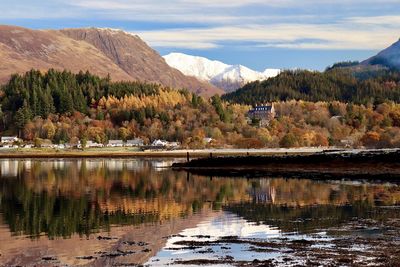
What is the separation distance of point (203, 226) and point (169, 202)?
16.4 m

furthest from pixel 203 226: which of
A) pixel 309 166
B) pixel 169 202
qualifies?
pixel 309 166

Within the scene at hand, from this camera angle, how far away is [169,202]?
5828cm

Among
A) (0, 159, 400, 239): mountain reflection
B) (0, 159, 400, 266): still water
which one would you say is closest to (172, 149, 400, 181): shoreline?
(0, 159, 400, 239): mountain reflection

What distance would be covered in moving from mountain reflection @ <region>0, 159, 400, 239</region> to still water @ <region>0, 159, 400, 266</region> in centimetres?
8

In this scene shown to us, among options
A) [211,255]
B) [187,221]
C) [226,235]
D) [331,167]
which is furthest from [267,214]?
[331,167]

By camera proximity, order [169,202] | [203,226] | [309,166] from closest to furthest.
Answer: [203,226]
[169,202]
[309,166]

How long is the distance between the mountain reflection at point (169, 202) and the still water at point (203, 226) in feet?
0.26


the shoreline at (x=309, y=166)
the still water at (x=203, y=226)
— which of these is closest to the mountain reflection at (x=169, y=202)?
the still water at (x=203, y=226)

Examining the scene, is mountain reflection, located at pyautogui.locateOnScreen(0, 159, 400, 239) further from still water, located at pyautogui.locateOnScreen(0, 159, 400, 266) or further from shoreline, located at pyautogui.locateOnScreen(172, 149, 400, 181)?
shoreline, located at pyautogui.locateOnScreen(172, 149, 400, 181)

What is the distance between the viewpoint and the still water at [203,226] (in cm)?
3138

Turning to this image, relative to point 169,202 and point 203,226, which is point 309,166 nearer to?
point 169,202

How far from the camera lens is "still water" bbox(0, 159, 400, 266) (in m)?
31.4

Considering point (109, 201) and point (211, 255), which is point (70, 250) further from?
point (109, 201)

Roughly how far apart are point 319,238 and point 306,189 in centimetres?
3275
